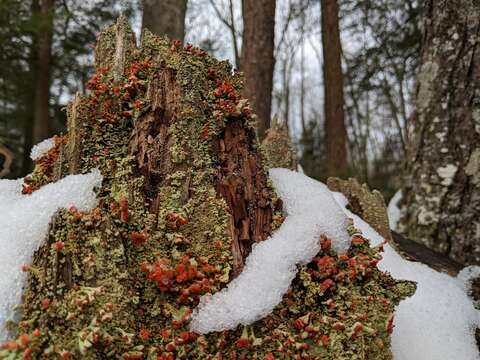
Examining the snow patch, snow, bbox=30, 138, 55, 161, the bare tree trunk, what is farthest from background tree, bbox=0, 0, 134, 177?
the snow patch

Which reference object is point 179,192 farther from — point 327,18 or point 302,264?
point 327,18

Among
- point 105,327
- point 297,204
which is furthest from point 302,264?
point 105,327

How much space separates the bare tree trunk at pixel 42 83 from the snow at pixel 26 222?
27.6ft

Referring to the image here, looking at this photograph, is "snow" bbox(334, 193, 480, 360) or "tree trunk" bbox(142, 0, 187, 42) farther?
"tree trunk" bbox(142, 0, 187, 42)

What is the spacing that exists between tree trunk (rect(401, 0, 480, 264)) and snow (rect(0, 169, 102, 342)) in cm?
238

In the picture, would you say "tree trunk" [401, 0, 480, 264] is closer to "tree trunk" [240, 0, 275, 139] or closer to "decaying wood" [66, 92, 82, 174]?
"tree trunk" [240, 0, 275, 139]

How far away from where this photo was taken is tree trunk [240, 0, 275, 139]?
15.5 ft

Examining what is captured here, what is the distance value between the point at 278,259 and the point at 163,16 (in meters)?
4.22

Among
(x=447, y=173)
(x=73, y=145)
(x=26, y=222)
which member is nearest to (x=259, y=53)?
(x=447, y=173)

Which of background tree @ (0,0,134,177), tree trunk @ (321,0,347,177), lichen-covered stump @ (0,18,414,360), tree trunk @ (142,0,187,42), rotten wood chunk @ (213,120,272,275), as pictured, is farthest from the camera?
background tree @ (0,0,134,177)

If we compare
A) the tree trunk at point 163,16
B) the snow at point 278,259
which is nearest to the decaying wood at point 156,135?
the snow at point 278,259

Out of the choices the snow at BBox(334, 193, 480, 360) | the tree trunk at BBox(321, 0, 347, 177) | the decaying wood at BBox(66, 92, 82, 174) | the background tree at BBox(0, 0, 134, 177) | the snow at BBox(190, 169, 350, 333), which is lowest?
the snow at BBox(334, 193, 480, 360)

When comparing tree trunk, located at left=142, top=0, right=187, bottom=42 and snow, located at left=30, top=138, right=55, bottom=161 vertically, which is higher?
tree trunk, located at left=142, top=0, right=187, bottom=42

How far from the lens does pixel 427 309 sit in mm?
1764
